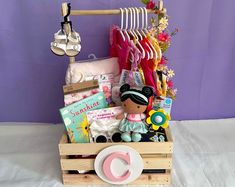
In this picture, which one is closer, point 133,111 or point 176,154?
point 133,111

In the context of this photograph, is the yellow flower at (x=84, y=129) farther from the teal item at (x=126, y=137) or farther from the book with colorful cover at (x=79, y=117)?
the teal item at (x=126, y=137)

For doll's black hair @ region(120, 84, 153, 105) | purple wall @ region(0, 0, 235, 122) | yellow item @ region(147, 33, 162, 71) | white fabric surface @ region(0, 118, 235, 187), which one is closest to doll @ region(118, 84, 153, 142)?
doll's black hair @ region(120, 84, 153, 105)

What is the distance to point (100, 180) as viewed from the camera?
1021 mm

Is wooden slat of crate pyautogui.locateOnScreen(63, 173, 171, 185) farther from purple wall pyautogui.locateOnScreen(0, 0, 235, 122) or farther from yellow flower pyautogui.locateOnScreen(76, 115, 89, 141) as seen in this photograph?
purple wall pyautogui.locateOnScreen(0, 0, 235, 122)

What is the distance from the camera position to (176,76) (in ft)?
4.39

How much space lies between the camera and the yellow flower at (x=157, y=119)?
38.1 inches

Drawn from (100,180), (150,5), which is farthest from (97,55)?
(100,180)

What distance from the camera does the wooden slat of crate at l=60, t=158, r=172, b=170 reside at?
975 millimetres

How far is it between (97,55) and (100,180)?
0.58m

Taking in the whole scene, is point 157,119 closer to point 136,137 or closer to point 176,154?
point 136,137

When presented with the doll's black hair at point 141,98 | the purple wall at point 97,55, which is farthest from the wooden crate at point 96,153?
the purple wall at point 97,55

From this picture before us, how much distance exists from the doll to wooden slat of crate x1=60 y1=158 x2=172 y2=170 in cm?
10

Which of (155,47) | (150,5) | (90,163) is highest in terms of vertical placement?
(150,5)

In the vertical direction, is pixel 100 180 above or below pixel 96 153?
below
